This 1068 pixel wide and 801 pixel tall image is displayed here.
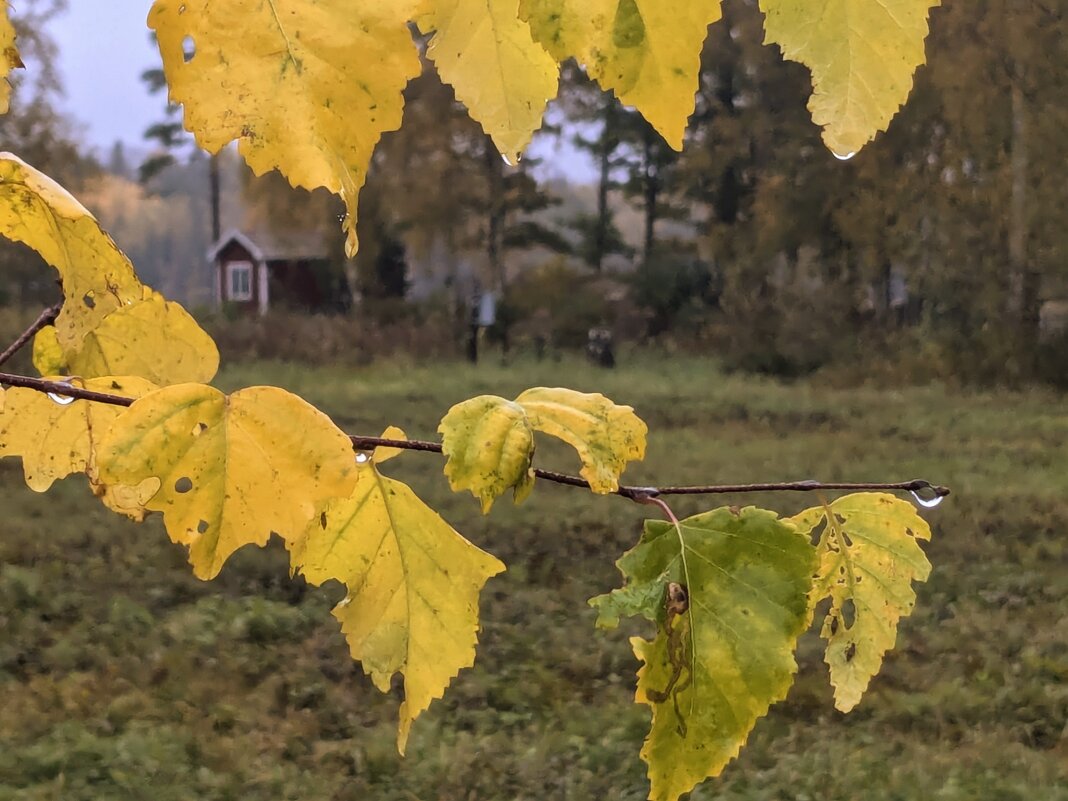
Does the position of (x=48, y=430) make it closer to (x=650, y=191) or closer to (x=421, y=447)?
(x=421, y=447)

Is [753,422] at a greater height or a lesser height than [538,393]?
lesser

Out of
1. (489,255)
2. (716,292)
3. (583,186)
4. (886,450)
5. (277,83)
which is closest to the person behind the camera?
(277,83)

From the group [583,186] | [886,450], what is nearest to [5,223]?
[886,450]

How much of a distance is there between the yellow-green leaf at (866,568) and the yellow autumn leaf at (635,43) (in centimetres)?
25

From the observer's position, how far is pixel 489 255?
14430 mm

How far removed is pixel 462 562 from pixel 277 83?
220 mm

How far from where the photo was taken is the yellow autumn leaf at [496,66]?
33 cm

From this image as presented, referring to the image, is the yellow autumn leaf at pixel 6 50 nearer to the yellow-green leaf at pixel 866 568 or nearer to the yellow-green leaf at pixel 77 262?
the yellow-green leaf at pixel 77 262

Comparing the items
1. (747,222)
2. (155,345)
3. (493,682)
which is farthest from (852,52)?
(747,222)

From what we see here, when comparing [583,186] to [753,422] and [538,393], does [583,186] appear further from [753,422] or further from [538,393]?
[538,393]

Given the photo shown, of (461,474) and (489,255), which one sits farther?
(489,255)

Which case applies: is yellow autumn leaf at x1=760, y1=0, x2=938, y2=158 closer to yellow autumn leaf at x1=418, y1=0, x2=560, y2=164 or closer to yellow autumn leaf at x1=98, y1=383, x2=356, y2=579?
yellow autumn leaf at x1=418, y1=0, x2=560, y2=164

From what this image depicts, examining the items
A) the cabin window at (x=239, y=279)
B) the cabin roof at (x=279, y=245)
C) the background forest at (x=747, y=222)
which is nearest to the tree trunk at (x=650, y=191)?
the background forest at (x=747, y=222)

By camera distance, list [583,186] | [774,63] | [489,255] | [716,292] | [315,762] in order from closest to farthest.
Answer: [315,762], [774,63], [716,292], [489,255], [583,186]
